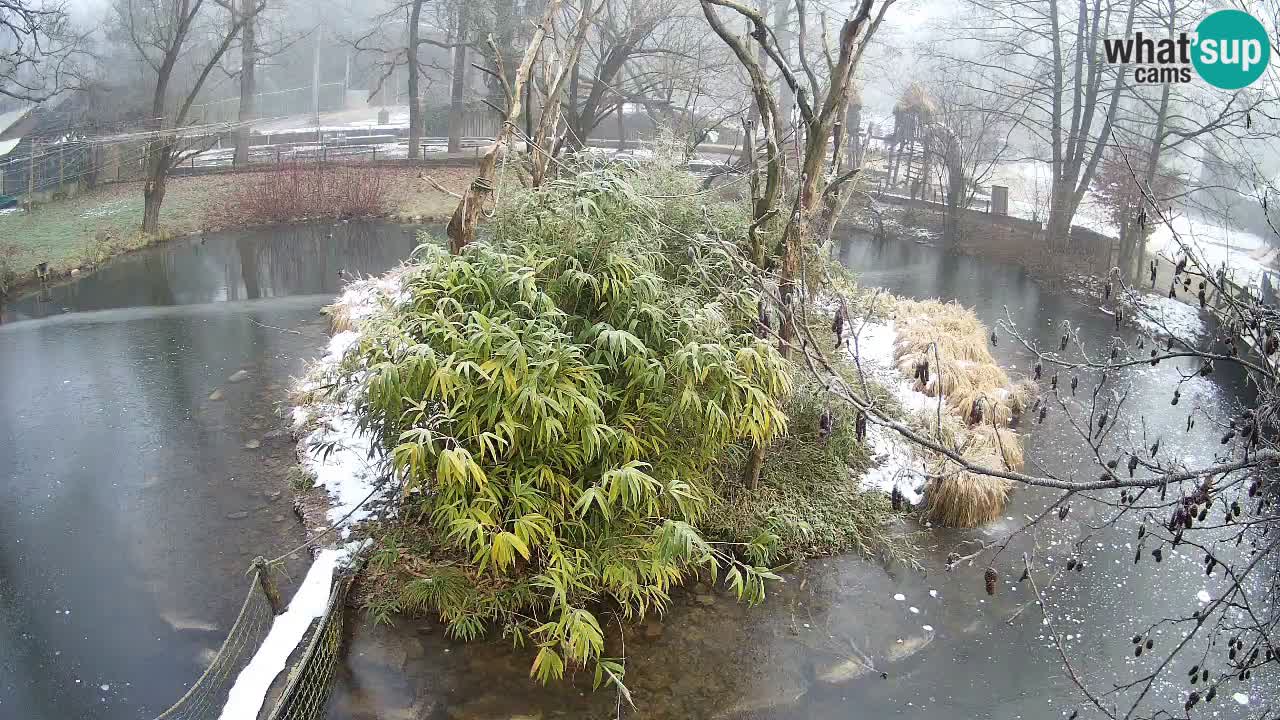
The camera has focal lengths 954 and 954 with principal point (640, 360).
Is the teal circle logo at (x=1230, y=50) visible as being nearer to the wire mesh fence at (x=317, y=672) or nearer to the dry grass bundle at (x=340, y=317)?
the dry grass bundle at (x=340, y=317)

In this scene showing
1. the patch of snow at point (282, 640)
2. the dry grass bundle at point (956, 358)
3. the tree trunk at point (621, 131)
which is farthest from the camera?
the tree trunk at point (621, 131)

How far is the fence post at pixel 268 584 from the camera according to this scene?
5207 millimetres

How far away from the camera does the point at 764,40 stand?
6.52 meters

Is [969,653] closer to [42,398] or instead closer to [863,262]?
[42,398]

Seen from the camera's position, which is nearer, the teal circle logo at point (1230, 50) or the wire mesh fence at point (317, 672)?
the wire mesh fence at point (317, 672)

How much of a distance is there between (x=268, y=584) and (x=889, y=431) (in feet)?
15.4

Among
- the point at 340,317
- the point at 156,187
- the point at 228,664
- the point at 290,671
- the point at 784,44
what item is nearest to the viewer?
the point at 290,671

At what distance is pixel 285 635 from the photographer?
5.34 meters

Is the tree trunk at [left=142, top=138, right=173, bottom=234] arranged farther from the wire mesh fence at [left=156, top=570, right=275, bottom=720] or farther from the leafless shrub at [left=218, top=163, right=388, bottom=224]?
the wire mesh fence at [left=156, top=570, right=275, bottom=720]

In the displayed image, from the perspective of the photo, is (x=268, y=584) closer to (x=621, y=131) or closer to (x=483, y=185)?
(x=483, y=185)

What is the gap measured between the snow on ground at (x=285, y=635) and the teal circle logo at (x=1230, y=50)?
1005 cm

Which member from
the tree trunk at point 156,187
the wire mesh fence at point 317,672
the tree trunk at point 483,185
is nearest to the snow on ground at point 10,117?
the tree trunk at point 156,187

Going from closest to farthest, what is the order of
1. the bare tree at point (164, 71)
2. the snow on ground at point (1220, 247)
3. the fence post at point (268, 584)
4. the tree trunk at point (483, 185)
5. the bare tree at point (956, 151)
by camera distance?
the fence post at point (268, 584) → the tree trunk at point (483, 185) → the snow on ground at point (1220, 247) → the bare tree at point (164, 71) → the bare tree at point (956, 151)

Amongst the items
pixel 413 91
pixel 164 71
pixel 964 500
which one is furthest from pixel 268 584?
pixel 413 91
